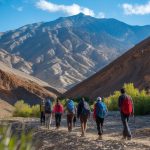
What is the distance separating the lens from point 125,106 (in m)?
15.1

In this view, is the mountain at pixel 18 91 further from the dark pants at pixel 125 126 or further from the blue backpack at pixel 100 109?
the blue backpack at pixel 100 109

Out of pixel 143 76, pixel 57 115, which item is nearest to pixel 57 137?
pixel 57 115

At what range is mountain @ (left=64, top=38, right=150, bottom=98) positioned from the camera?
74.0m

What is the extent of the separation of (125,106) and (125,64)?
2620 inches

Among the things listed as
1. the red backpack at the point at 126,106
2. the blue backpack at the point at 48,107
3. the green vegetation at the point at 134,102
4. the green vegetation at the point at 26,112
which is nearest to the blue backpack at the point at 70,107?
the blue backpack at the point at 48,107

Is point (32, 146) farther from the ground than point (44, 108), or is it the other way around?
point (44, 108)

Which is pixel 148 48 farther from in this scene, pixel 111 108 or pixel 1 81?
pixel 111 108

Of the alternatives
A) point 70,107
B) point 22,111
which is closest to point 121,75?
point 22,111

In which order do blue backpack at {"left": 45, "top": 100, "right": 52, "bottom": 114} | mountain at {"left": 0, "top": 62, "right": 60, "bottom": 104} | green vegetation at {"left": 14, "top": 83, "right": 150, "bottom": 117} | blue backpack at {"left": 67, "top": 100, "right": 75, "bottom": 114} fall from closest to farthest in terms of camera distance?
blue backpack at {"left": 67, "top": 100, "right": 75, "bottom": 114} → blue backpack at {"left": 45, "top": 100, "right": 52, "bottom": 114} → green vegetation at {"left": 14, "top": 83, "right": 150, "bottom": 117} → mountain at {"left": 0, "top": 62, "right": 60, "bottom": 104}

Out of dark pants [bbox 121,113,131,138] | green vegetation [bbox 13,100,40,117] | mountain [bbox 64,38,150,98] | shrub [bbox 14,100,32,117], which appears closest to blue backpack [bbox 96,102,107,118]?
dark pants [bbox 121,113,131,138]

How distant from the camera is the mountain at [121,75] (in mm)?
74000

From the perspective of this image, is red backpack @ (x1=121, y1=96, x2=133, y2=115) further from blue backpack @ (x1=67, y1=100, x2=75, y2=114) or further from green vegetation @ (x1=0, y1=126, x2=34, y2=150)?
green vegetation @ (x1=0, y1=126, x2=34, y2=150)

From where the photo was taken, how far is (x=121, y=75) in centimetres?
7925

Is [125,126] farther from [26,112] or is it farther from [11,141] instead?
[26,112]
